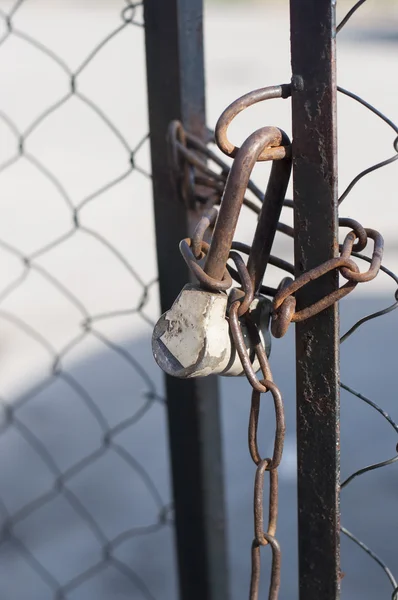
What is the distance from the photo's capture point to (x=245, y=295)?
466 millimetres

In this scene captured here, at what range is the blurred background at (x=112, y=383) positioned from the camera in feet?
4.70

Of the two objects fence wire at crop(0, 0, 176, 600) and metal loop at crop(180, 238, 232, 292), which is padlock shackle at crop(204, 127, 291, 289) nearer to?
metal loop at crop(180, 238, 232, 292)

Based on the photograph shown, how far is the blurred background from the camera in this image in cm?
143

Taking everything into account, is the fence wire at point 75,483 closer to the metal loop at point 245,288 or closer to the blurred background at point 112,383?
the blurred background at point 112,383

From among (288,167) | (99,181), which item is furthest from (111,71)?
(288,167)

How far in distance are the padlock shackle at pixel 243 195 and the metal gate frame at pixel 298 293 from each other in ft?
0.03

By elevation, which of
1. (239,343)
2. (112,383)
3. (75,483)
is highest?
(112,383)

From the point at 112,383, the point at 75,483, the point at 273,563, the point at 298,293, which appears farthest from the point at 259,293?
the point at 112,383

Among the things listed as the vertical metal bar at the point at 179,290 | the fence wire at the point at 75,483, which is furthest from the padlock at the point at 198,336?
the fence wire at the point at 75,483

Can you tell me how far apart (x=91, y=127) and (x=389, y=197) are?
2043mm

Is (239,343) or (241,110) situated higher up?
(241,110)

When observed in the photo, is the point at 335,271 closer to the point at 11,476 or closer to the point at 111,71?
the point at 11,476

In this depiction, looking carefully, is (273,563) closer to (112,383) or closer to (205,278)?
(205,278)

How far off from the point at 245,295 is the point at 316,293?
48 mm
